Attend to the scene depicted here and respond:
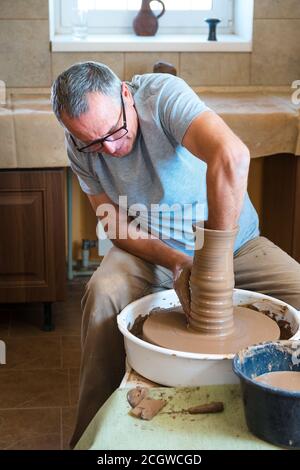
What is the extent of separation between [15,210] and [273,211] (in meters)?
1.15

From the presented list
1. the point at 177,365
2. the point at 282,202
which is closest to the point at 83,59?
A: the point at 282,202

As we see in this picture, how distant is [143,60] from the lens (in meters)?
3.24

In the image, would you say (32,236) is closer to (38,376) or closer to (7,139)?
(7,139)

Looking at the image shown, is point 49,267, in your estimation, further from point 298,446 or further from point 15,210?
point 298,446

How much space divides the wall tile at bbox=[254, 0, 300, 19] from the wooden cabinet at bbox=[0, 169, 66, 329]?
121 cm

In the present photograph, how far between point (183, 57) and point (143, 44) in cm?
19

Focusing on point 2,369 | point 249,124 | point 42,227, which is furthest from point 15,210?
point 249,124

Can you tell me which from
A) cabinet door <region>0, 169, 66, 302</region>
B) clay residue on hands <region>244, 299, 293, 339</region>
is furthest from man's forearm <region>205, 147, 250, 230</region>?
cabinet door <region>0, 169, 66, 302</region>

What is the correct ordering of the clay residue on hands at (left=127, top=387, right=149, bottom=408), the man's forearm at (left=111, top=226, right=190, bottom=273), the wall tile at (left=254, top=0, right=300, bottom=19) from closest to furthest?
the clay residue on hands at (left=127, top=387, right=149, bottom=408) < the man's forearm at (left=111, top=226, right=190, bottom=273) < the wall tile at (left=254, top=0, right=300, bottom=19)

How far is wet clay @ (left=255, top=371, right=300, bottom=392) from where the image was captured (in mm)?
1357

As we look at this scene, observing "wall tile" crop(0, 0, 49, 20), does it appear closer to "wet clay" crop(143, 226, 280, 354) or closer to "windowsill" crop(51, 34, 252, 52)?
"windowsill" crop(51, 34, 252, 52)

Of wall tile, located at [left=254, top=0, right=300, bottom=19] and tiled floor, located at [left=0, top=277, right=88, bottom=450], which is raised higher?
wall tile, located at [left=254, top=0, right=300, bottom=19]

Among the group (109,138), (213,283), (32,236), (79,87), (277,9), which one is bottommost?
(32,236)

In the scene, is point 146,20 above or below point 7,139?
above
